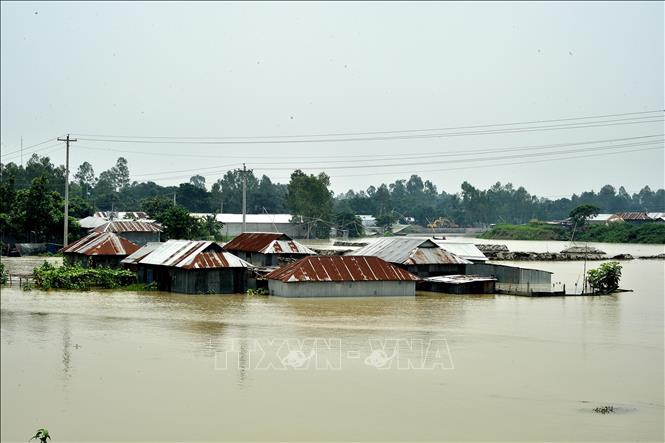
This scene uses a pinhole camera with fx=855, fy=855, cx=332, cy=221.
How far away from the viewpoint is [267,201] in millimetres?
125812

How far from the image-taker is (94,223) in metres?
68.0

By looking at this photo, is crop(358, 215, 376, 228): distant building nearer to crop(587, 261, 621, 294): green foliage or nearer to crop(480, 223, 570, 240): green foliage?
crop(480, 223, 570, 240): green foliage

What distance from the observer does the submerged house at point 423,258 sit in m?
41.0

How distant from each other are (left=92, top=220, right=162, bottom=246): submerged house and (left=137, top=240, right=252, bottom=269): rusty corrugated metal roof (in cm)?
2410

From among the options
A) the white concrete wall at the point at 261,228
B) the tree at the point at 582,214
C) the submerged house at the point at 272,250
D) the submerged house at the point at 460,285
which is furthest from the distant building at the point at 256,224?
the submerged house at the point at 460,285

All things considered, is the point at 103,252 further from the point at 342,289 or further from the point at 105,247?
the point at 342,289

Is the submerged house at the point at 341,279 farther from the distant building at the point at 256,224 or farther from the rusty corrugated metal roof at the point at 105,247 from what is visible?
the distant building at the point at 256,224

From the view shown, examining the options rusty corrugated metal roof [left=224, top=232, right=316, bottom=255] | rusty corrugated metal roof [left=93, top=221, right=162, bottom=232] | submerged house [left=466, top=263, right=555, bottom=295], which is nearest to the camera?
submerged house [left=466, top=263, right=555, bottom=295]

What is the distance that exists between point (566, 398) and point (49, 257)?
43287 millimetres

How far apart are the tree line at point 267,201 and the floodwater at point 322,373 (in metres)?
28.2

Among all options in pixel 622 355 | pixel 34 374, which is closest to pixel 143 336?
pixel 34 374

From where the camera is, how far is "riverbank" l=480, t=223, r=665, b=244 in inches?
3812

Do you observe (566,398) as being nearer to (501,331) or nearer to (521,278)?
(501,331)

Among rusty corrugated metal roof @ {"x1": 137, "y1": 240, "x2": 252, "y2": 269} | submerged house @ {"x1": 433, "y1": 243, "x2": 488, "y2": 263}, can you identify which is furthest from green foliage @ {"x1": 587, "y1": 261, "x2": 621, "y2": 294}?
rusty corrugated metal roof @ {"x1": 137, "y1": 240, "x2": 252, "y2": 269}
